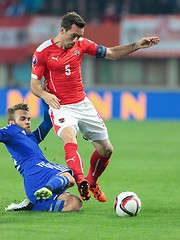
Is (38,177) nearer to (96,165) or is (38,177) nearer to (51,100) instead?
(51,100)

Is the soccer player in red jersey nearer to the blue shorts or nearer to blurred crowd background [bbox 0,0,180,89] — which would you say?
the blue shorts

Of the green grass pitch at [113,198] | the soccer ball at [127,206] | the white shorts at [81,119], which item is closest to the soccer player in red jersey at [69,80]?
the white shorts at [81,119]

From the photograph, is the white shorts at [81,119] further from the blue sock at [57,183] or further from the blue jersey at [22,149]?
the blue sock at [57,183]

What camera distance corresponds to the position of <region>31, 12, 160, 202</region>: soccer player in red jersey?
9.32 meters

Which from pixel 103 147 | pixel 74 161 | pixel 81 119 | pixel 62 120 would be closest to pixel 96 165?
pixel 103 147

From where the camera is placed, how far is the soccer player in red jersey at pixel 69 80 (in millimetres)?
9320

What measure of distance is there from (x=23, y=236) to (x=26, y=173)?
5.12ft

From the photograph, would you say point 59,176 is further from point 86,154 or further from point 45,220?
point 86,154

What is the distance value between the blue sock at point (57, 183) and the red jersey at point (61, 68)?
1466mm

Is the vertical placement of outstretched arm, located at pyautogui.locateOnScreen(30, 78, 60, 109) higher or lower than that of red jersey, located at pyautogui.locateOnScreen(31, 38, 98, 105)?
lower

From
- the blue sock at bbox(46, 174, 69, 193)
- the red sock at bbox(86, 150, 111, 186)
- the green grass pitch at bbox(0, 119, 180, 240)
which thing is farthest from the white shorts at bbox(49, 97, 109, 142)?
the blue sock at bbox(46, 174, 69, 193)

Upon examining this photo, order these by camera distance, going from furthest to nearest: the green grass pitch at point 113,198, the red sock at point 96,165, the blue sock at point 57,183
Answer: the red sock at point 96,165 → the blue sock at point 57,183 → the green grass pitch at point 113,198

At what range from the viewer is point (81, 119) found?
961 centimetres

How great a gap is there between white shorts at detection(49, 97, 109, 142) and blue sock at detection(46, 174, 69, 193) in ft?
3.43
